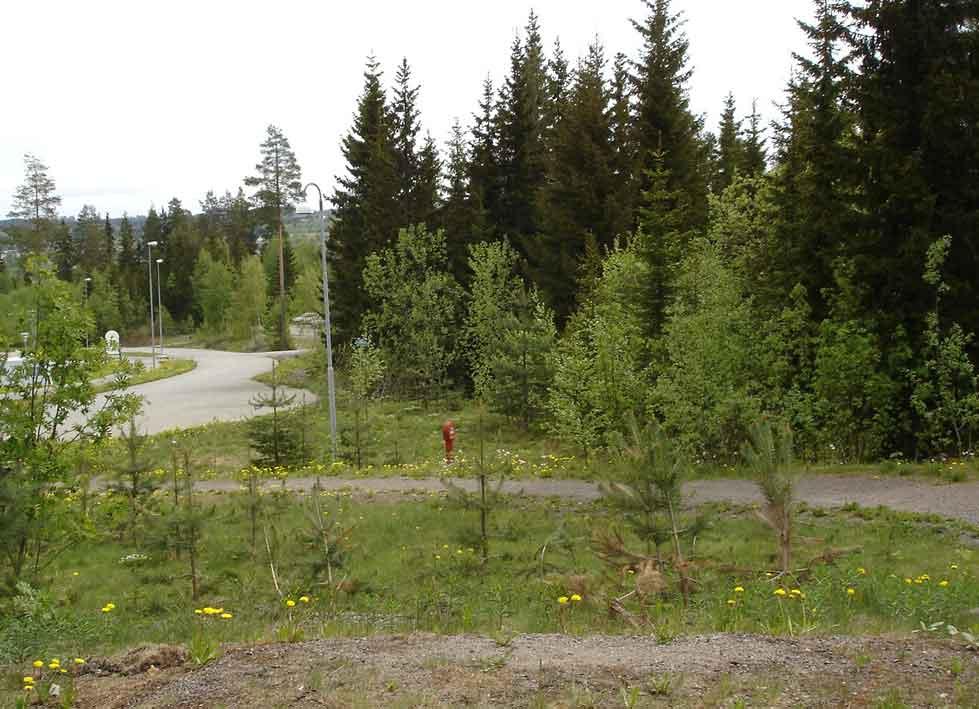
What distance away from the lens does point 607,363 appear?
1748cm

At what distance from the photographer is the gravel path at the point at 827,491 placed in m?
11.5

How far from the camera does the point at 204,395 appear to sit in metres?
35.9

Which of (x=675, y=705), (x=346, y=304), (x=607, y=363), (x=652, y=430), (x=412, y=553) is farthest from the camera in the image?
(x=346, y=304)

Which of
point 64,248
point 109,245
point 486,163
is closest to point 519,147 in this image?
point 486,163

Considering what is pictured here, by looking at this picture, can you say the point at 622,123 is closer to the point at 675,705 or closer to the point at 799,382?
the point at 799,382

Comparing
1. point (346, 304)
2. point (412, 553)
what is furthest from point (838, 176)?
point (346, 304)

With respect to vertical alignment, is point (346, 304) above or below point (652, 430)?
above

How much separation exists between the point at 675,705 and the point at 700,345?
40.0 ft

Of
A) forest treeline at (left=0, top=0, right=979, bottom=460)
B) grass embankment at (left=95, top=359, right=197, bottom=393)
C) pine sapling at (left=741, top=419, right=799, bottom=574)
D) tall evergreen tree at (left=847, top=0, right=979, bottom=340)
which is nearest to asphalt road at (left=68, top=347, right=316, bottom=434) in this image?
grass embankment at (left=95, top=359, right=197, bottom=393)

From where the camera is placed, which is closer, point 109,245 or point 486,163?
point 486,163

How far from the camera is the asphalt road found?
28.4 m

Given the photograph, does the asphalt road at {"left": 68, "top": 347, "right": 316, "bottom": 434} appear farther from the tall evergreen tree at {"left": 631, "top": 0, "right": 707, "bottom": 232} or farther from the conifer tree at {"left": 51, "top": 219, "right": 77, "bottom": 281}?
the conifer tree at {"left": 51, "top": 219, "right": 77, "bottom": 281}

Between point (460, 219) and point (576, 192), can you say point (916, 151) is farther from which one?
point (460, 219)

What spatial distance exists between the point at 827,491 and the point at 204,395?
2840cm
